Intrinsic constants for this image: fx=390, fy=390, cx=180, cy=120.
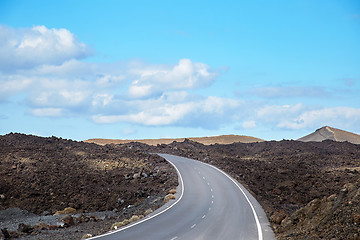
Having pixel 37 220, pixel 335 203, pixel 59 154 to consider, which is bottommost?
pixel 37 220

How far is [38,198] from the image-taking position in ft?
133

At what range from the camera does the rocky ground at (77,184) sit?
35.2 metres

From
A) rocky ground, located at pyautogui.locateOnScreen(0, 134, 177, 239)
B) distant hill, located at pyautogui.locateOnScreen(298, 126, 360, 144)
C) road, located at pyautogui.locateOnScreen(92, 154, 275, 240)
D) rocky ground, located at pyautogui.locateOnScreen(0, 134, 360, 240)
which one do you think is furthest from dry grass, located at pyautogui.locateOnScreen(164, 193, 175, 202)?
distant hill, located at pyautogui.locateOnScreen(298, 126, 360, 144)

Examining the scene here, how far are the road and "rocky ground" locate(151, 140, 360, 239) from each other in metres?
1.54

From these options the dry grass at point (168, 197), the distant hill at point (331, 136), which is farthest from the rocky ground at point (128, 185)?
the distant hill at point (331, 136)

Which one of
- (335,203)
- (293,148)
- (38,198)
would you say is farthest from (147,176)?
(293,148)

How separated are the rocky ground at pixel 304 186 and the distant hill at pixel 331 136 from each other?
41.6 metres

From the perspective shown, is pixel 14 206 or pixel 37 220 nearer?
pixel 37 220

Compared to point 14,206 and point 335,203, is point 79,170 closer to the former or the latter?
point 14,206

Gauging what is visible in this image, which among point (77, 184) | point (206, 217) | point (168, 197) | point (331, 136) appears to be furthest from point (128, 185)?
point (331, 136)

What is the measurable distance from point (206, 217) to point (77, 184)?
21.2 m

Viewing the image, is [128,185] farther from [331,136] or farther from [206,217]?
[331,136]

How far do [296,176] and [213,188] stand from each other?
20.3 m

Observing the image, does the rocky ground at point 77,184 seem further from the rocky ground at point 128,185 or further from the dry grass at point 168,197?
the dry grass at point 168,197
